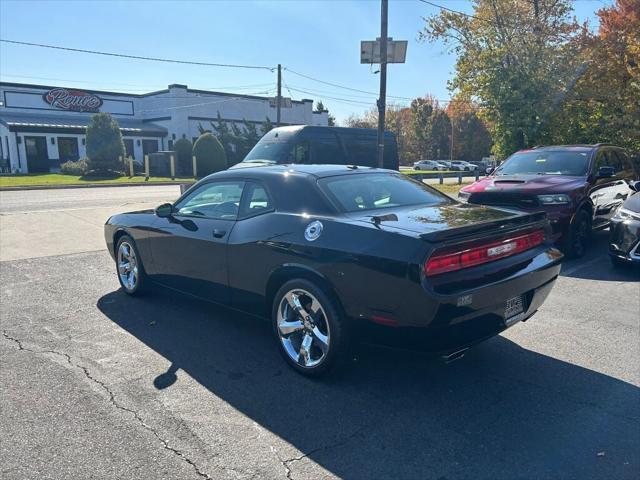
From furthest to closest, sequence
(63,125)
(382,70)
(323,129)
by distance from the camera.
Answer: (63,125) < (382,70) < (323,129)

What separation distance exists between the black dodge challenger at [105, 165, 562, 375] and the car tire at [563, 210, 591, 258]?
3.64 metres

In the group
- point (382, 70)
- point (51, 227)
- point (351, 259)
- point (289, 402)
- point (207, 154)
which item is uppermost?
point (382, 70)

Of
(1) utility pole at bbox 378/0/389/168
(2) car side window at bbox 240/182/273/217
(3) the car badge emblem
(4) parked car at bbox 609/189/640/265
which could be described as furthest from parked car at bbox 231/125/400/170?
(3) the car badge emblem

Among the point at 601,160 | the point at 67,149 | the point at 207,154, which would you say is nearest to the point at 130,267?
the point at 601,160

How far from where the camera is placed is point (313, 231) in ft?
11.9

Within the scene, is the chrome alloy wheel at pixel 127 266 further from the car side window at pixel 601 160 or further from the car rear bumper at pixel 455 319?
the car side window at pixel 601 160

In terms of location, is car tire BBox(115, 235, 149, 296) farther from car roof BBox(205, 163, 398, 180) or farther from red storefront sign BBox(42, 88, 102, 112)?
red storefront sign BBox(42, 88, 102, 112)

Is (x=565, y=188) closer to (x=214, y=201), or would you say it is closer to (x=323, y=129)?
(x=214, y=201)

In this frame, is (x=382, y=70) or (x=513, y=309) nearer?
(x=513, y=309)

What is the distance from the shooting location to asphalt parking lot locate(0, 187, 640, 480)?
8.81 feet

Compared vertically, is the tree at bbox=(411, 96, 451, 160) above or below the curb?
above

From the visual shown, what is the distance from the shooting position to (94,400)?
11.0 feet

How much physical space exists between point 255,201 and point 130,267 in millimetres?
2217

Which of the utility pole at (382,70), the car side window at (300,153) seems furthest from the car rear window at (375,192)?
the utility pole at (382,70)
